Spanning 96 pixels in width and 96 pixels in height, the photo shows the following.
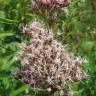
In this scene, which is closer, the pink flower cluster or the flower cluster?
the flower cluster

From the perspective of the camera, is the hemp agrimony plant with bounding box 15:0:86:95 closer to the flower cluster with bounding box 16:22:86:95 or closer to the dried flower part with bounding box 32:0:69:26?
the flower cluster with bounding box 16:22:86:95

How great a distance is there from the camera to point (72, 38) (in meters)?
4.80

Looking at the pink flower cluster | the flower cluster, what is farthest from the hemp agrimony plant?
the pink flower cluster

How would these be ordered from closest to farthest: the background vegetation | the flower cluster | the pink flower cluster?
1. the flower cluster
2. the background vegetation
3. the pink flower cluster

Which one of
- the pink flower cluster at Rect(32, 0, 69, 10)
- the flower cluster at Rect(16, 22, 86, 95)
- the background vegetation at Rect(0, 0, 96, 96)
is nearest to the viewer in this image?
the flower cluster at Rect(16, 22, 86, 95)

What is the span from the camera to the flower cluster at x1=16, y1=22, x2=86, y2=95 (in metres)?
2.89

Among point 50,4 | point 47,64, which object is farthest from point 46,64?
point 50,4

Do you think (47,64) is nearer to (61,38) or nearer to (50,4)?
(50,4)

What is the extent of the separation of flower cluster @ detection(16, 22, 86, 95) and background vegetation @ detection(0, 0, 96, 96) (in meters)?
0.09

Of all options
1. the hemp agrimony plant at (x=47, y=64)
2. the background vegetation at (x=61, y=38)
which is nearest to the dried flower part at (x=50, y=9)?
the background vegetation at (x=61, y=38)

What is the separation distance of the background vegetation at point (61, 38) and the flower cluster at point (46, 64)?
9cm

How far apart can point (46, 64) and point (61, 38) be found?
1.11 m

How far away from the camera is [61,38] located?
3.98 meters

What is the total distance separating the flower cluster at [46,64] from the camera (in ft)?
9.50
